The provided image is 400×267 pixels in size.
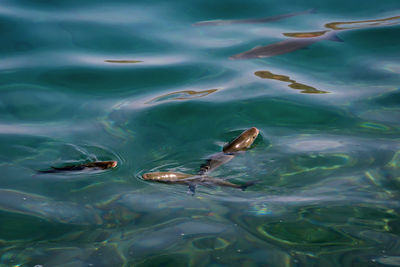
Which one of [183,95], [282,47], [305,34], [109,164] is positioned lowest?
[109,164]

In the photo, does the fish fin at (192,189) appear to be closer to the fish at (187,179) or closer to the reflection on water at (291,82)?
the fish at (187,179)

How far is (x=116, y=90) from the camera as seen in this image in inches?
202

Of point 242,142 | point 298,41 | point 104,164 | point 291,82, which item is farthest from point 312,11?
point 104,164

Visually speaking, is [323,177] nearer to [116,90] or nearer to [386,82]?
[386,82]

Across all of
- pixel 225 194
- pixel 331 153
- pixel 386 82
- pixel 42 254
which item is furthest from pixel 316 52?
pixel 42 254

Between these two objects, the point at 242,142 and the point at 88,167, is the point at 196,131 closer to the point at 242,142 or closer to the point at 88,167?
the point at 242,142

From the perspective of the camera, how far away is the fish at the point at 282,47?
5.84 metres

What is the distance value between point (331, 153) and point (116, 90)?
8.23 ft

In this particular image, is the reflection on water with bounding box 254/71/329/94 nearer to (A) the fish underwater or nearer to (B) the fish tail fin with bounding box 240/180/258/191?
(A) the fish underwater

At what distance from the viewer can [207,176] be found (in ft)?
11.5

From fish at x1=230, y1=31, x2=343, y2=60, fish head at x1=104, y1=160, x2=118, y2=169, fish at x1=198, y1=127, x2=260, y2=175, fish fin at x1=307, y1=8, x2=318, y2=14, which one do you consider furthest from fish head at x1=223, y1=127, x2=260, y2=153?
fish fin at x1=307, y1=8, x2=318, y2=14

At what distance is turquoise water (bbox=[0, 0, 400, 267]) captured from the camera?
2934mm

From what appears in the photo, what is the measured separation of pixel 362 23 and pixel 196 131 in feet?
12.0

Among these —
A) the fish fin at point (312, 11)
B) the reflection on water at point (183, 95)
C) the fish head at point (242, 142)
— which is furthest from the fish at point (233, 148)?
the fish fin at point (312, 11)
